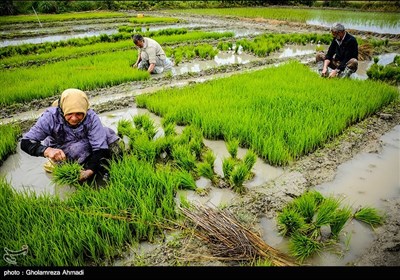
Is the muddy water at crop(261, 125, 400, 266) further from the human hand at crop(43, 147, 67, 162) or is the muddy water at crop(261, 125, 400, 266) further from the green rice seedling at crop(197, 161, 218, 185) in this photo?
the human hand at crop(43, 147, 67, 162)

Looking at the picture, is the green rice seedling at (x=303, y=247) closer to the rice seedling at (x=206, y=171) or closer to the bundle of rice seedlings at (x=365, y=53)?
the rice seedling at (x=206, y=171)

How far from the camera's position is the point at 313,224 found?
6.83 ft

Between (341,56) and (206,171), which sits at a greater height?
(341,56)

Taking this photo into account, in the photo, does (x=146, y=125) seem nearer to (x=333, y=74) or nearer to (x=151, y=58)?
(x=151, y=58)

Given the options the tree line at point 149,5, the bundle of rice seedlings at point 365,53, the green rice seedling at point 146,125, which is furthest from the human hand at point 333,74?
the tree line at point 149,5

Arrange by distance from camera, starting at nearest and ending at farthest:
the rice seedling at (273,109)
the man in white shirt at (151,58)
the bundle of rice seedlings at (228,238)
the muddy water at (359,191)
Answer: the bundle of rice seedlings at (228,238)
the muddy water at (359,191)
the rice seedling at (273,109)
the man in white shirt at (151,58)

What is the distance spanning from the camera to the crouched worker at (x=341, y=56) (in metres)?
5.59

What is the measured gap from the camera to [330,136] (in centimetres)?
355

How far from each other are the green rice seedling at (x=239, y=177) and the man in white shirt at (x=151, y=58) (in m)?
4.40

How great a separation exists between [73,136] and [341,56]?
5.33m

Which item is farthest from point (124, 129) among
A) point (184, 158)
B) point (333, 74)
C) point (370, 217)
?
point (333, 74)

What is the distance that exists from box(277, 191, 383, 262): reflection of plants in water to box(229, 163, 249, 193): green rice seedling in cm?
53

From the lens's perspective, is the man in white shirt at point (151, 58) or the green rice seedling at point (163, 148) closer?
the green rice seedling at point (163, 148)
